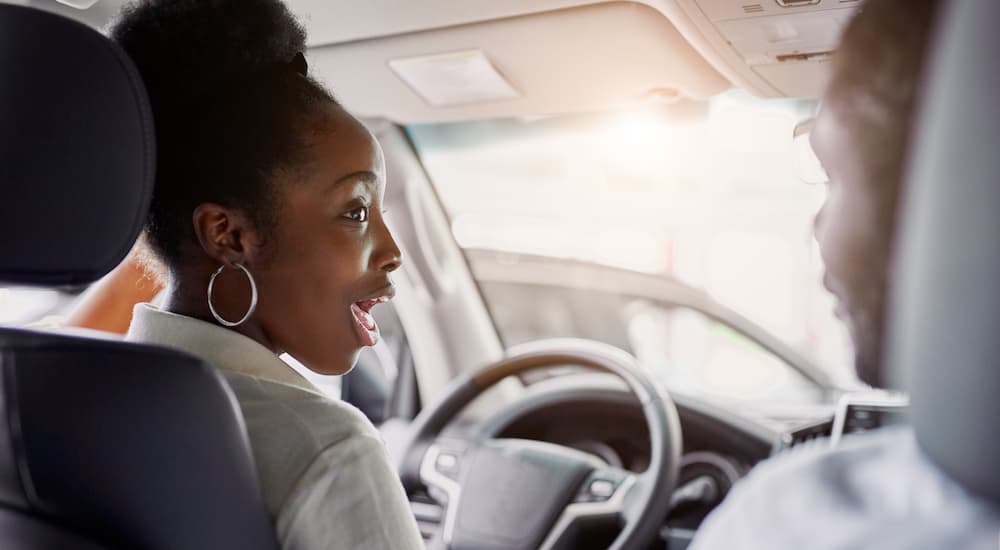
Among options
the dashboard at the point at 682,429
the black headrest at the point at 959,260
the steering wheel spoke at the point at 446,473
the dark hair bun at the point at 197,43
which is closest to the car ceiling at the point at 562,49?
the dark hair bun at the point at 197,43

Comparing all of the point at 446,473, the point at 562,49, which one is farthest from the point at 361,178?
the point at 446,473

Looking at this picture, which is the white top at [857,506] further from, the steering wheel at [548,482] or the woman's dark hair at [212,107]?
the steering wheel at [548,482]

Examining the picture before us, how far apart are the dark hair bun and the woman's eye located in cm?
20

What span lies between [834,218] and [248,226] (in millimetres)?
782

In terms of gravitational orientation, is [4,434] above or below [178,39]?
below

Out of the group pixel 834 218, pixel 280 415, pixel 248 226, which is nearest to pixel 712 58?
pixel 248 226

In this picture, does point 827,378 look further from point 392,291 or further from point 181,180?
point 181,180

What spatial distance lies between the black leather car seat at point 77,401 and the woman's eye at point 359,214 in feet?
1.09

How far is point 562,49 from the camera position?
84.3 inches

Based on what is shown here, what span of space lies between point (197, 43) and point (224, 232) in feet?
0.75

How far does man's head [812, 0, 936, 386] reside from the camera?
2.22 ft

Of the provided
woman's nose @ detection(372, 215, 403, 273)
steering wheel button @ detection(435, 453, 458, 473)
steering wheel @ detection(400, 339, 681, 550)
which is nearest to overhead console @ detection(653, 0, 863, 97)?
steering wheel @ detection(400, 339, 681, 550)

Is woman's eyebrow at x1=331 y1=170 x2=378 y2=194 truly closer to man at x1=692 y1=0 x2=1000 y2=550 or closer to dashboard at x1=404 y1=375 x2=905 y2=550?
man at x1=692 y1=0 x2=1000 y2=550

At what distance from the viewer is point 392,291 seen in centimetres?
149
